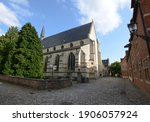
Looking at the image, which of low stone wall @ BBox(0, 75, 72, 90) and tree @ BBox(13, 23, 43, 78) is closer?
low stone wall @ BBox(0, 75, 72, 90)

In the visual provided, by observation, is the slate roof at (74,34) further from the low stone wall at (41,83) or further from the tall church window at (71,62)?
the low stone wall at (41,83)

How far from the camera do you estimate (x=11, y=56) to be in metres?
19.7

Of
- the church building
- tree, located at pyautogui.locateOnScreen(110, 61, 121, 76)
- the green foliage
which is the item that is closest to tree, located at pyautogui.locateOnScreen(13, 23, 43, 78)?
→ the green foliage

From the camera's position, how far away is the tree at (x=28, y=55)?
18500 mm

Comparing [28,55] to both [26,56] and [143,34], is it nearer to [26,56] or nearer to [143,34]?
[26,56]

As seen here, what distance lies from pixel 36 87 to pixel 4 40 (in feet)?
71.7

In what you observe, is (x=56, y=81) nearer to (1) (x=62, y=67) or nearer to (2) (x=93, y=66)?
(1) (x=62, y=67)

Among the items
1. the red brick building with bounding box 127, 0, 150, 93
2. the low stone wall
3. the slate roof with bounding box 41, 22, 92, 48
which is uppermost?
the slate roof with bounding box 41, 22, 92, 48

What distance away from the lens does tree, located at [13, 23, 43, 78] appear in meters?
18.5

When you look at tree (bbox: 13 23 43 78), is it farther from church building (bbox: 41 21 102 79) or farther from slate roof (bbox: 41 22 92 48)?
slate roof (bbox: 41 22 92 48)

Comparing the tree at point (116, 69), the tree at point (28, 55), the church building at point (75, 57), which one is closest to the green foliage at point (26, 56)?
the tree at point (28, 55)

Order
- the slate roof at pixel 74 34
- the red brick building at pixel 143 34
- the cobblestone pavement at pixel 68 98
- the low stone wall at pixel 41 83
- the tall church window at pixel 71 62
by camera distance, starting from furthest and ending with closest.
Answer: the slate roof at pixel 74 34 → the tall church window at pixel 71 62 → the low stone wall at pixel 41 83 → the cobblestone pavement at pixel 68 98 → the red brick building at pixel 143 34

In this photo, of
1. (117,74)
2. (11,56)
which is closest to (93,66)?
(11,56)

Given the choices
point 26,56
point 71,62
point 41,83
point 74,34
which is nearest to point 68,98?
point 41,83
